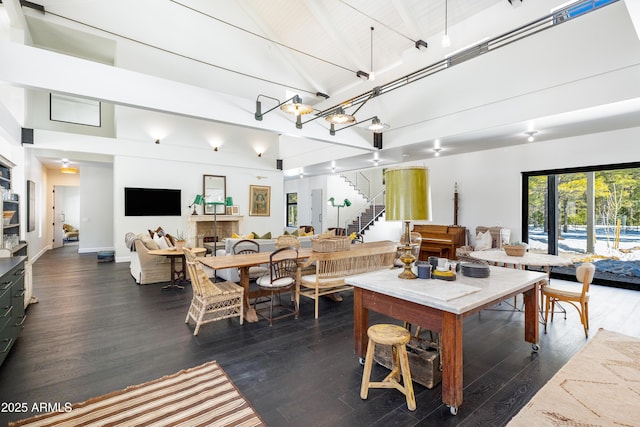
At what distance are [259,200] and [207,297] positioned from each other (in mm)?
7051

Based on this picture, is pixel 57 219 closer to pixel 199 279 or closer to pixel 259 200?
pixel 259 200

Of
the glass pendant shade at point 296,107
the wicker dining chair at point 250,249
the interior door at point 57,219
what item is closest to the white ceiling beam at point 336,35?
the glass pendant shade at point 296,107

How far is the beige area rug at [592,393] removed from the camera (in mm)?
1858

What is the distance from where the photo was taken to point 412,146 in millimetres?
6547

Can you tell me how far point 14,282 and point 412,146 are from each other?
666 cm

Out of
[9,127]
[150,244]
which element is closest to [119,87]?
[150,244]

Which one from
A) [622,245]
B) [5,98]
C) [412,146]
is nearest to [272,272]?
[412,146]

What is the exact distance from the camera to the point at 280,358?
2.72m

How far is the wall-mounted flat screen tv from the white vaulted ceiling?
1515 mm

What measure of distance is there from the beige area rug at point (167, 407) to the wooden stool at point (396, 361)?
2.61 ft

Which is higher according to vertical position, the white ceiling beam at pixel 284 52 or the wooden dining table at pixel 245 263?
the white ceiling beam at pixel 284 52

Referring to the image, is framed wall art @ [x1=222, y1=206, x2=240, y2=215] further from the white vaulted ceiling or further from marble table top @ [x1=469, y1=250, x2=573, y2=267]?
marble table top @ [x1=469, y1=250, x2=573, y2=267]

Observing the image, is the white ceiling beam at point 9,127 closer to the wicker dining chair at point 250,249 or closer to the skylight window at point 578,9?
the wicker dining chair at point 250,249

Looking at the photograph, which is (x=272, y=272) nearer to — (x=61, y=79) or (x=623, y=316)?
(x=61, y=79)
